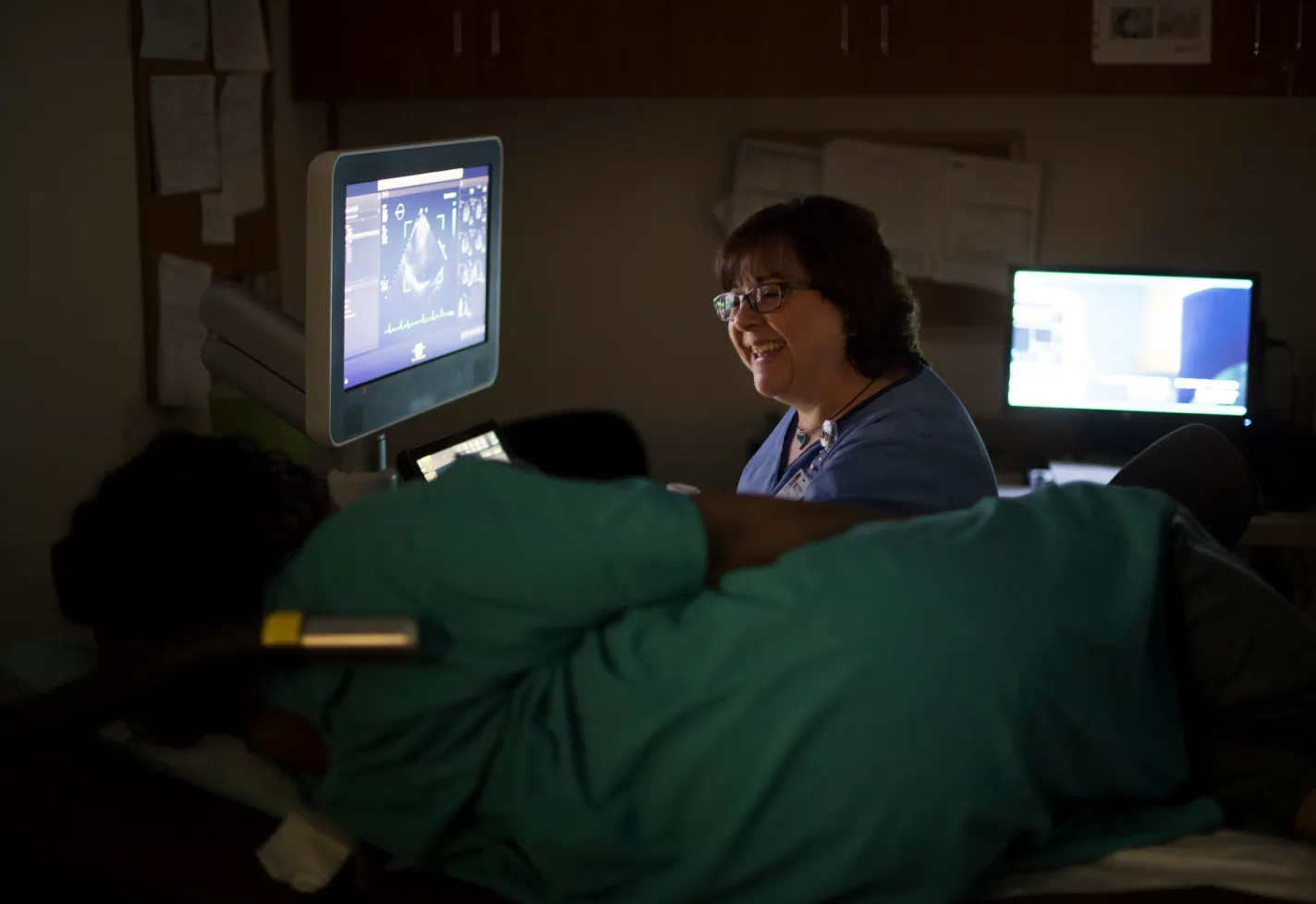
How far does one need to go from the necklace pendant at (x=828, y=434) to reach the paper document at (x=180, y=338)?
1144 mm

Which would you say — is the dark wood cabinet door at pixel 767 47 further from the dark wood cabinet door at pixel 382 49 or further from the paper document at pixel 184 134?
the paper document at pixel 184 134

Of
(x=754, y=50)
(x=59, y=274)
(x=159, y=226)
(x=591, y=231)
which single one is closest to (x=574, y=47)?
(x=754, y=50)

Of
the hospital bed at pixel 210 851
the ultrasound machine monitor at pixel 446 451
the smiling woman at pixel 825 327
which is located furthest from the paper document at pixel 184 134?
the hospital bed at pixel 210 851

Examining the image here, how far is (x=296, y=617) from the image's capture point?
912mm

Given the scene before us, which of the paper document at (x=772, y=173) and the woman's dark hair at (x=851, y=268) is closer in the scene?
the woman's dark hair at (x=851, y=268)

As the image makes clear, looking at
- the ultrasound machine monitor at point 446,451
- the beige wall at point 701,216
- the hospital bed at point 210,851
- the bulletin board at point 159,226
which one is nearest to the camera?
the hospital bed at point 210,851

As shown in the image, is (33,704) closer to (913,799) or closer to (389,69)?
(913,799)

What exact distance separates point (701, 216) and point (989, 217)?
64 cm

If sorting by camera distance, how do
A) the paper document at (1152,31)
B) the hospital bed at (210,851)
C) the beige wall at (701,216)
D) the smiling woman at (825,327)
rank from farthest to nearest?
the beige wall at (701,216), the paper document at (1152,31), the smiling woman at (825,327), the hospital bed at (210,851)

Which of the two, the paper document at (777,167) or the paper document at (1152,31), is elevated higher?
the paper document at (1152,31)

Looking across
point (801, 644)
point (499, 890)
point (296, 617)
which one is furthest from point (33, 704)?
point (801, 644)

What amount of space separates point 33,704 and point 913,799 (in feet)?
2.16

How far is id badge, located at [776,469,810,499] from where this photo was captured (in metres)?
2.02

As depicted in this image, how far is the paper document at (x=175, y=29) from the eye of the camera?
2404 mm
